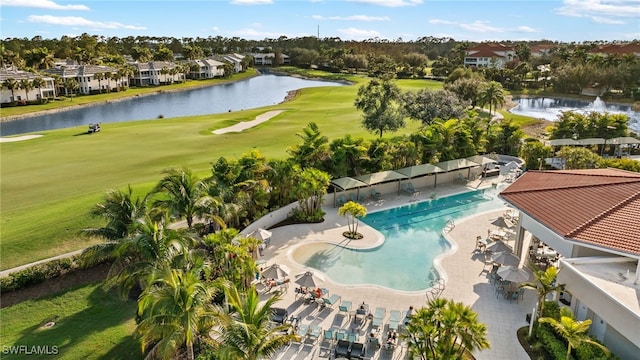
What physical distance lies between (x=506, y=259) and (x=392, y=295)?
5.88m

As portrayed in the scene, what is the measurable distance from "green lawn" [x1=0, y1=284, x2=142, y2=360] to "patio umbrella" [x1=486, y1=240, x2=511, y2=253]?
1745cm

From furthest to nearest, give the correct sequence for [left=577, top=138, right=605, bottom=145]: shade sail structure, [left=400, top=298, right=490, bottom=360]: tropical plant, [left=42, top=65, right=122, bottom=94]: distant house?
1. [left=42, top=65, right=122, bottom=94]: distant house
2. [left=577, top=138, right=605, bottom=145]: shade sail structure
3. [left=400, top=298, right=490, bottom=360]: tropical plant

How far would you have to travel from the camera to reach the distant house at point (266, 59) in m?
169

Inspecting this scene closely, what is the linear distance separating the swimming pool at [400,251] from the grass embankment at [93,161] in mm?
12379

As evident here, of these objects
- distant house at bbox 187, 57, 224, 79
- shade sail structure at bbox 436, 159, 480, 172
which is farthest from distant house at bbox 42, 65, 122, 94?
shade sail structure at bbox 436, 159, 480, 172

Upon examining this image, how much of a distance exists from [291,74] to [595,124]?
4354 inches

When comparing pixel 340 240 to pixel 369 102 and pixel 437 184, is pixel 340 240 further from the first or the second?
pixel 369 102

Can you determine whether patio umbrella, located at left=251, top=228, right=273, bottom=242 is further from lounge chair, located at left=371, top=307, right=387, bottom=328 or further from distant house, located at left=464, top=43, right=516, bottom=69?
distant house, located at left=464, top=43, right=516, bottom=69

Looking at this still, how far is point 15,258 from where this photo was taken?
21719mm

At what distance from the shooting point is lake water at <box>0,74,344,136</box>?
68.2 metres

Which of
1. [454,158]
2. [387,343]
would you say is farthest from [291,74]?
[387,343]

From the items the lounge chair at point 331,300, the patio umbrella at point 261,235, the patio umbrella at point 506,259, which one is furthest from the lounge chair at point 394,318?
the patio umbrella at point 261,235

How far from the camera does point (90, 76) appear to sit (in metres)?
95.0

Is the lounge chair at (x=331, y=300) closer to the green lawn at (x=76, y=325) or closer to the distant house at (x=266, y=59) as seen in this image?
the green lawn at (x=76, y=325)
